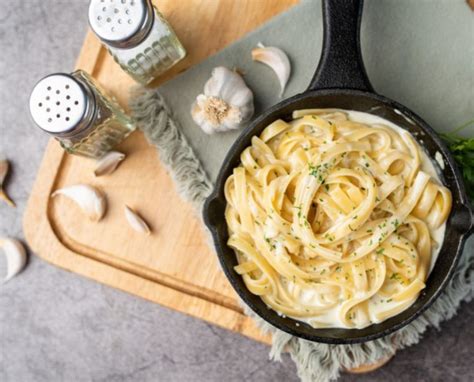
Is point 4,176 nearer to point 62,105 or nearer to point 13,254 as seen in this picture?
point 13,254

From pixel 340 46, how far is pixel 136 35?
845mm

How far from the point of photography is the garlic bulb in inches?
99.8

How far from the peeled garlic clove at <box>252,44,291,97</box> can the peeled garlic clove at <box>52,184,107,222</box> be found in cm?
100

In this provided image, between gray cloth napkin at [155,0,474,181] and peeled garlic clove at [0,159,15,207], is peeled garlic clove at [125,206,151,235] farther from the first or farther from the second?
peeled garlic clove at [0,159,15,207]

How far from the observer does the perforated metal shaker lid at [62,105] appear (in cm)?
245

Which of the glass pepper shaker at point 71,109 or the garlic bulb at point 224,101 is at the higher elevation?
the garlic bulb at point 224,101

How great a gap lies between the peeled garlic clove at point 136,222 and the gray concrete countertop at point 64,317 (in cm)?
56

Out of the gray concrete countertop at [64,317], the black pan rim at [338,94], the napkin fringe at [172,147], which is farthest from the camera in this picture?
the gray concrete countertop at [64,317]

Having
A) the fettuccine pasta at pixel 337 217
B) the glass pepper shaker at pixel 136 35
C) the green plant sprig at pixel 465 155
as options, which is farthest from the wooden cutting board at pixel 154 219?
the green plant sprig at pixel 465 155

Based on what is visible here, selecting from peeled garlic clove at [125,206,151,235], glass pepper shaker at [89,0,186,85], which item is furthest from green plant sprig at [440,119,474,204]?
peeled garlic clove at [125,206,151,235]

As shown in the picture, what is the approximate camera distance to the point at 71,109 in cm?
245

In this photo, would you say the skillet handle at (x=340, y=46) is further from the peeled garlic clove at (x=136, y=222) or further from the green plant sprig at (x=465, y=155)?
the peeled garlic clove at (x=136, y=222)

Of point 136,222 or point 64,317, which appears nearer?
point 136,222

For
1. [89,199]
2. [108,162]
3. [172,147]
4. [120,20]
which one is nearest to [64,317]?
[89,199]
